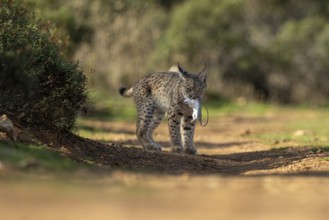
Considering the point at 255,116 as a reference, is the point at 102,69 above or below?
above

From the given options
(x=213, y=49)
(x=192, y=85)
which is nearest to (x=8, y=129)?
(x=192, y=85)

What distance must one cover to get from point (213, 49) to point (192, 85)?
22.7 meters

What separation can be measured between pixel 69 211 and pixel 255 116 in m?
23.0

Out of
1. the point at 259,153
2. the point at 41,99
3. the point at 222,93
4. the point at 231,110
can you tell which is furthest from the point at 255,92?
the point at 41,99

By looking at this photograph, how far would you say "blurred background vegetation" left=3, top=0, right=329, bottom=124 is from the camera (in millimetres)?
34656

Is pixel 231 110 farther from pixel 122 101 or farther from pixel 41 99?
pixel 41 99

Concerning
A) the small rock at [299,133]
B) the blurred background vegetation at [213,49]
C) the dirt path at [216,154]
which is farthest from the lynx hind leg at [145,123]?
the blurred background vegetation at [213,49]

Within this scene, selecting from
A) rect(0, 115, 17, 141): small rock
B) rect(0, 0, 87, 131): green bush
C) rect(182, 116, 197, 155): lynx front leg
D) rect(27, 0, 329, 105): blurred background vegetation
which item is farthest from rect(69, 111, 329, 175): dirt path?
rect(27, 0, 329, 105): blurred background vegetation

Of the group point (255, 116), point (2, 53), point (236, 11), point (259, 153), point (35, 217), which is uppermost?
point (236, 11)

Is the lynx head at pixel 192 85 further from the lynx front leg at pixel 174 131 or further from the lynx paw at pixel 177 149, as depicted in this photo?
the lynx paw at pixel 177 149

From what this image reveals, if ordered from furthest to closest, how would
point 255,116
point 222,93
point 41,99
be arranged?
point 222,93
point 255,116
point 41,99

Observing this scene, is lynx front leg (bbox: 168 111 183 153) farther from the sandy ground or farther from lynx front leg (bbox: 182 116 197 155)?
the sandy ground

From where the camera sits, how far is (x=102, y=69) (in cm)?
3422

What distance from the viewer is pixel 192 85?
615 inches
